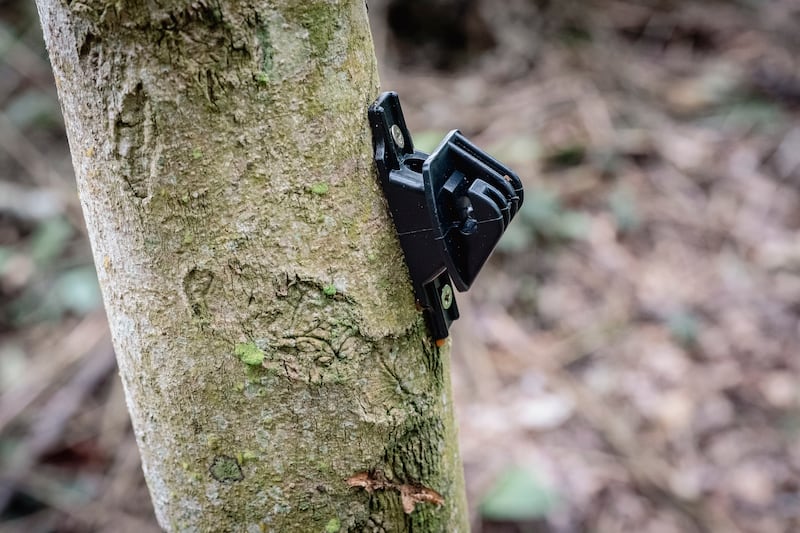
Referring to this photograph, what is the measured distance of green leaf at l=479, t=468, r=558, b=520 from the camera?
1916mm

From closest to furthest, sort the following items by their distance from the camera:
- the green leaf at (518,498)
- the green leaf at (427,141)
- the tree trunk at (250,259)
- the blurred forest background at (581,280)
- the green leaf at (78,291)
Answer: the tree trunk at (250,259)
the green leaf at (518,498)
the blurred forest background at (581,280)
the green leaf at (78,291)
the green leaf at (427,141)

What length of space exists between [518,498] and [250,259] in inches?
63.7

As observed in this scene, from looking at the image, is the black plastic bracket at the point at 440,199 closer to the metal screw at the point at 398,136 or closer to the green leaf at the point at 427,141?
the metal screw at the point at 398,136

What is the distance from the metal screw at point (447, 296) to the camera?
0.67m

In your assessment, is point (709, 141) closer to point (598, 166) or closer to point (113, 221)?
point (598, 166)

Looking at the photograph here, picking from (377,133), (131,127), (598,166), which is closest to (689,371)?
(598,166)

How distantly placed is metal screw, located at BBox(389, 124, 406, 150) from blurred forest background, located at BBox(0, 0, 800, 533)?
1.58 meters

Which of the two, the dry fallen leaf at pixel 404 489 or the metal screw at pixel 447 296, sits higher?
the metal screw at pixel 447 296

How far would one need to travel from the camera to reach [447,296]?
2.22ft

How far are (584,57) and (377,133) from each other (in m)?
3.84

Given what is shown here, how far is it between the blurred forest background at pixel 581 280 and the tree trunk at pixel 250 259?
1.45 m

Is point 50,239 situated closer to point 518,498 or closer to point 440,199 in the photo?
point 518,498

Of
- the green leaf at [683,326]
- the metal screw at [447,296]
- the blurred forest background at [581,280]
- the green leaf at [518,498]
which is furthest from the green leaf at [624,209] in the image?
the metal screw at [447,296]

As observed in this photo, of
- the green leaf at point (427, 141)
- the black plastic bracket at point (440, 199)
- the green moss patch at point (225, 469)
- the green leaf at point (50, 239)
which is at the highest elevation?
the black plastic bracket at point (440, 199)
